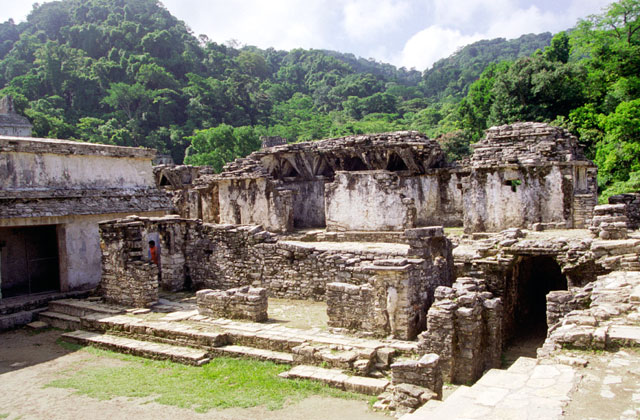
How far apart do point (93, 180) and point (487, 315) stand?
1216 centimetres

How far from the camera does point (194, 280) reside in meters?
14.6

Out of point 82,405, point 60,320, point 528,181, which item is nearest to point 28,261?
point 60,320

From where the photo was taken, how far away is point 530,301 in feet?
40.5

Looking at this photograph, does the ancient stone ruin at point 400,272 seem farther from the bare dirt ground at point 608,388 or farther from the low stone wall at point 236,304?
the bare dirt ground at point 608,388

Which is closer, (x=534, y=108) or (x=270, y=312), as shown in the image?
(x=270, y=312)

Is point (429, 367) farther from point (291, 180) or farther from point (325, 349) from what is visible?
point (291, 180)

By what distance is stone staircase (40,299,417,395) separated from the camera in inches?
324

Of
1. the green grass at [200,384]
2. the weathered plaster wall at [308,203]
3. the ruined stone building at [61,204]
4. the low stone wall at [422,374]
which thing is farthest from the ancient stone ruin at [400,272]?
the weathered plaster wall at [308,203]

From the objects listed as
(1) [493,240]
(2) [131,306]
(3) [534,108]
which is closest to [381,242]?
(1) [493,240]

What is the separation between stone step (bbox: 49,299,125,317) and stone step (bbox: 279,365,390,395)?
5931 millimetres

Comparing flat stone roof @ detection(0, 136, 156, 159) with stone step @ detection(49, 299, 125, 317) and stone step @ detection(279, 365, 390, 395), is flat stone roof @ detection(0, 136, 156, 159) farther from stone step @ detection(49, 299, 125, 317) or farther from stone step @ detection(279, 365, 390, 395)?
stone step @ detection(279, 365, 390, 395)

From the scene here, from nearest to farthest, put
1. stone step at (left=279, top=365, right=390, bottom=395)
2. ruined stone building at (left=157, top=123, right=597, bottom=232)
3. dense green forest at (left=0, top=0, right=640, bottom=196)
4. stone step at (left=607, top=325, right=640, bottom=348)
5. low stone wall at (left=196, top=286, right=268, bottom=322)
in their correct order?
stone step at (left=607, top=325, right=640, bottom=348), stone step at (left=279, top=365, right=390, bottom=395), low stone wall at (left=196, top=286, right=268, bottom=322), ruined stone building at (left=157, top=123, right=597, bottom=232), dense green forest at (left=0, top=0, right=640, bottom=196)

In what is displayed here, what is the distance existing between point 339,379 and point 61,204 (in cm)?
1003

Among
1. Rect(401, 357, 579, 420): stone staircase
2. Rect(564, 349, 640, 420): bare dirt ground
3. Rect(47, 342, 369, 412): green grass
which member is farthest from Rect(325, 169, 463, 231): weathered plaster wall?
Rect(401, 357, 579, 420): stone staircase
